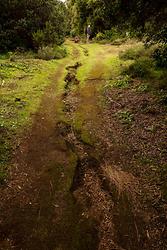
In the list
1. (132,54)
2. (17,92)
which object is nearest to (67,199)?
(17,92)

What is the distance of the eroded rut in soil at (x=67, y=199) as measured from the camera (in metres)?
6.17

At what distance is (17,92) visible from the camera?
549 inches

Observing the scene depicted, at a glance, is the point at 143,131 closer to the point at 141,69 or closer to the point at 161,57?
the point at 141,69

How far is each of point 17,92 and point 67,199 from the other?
7821mm

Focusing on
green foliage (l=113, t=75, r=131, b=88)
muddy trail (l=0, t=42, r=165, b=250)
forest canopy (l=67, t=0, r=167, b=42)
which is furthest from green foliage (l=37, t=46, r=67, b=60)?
muddy trail (l=0, t=42, r=165, b=250)

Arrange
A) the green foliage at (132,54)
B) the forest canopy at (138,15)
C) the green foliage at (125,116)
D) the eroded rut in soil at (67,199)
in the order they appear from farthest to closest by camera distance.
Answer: the green foliage at (132,54) → the forest canopy at (138,15) → the green foliage at (125,116) → the eroded rut in soil at (67,199)

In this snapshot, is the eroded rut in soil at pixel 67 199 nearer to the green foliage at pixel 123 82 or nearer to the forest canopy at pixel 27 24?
the green foliage at pixel 123 82

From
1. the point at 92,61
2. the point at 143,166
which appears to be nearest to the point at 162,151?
the point at 143,166

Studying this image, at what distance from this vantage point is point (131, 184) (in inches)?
310

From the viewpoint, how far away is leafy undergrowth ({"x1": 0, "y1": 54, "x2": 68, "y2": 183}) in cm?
983

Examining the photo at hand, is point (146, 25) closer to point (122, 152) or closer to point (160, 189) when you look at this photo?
point (122, 152)

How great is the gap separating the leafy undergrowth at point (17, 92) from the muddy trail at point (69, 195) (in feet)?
1.29

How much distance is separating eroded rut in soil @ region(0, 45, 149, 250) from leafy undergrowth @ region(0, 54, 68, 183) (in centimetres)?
50

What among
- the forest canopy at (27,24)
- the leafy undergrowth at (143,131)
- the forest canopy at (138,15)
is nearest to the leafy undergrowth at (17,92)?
the forest canopy at (27,24)
